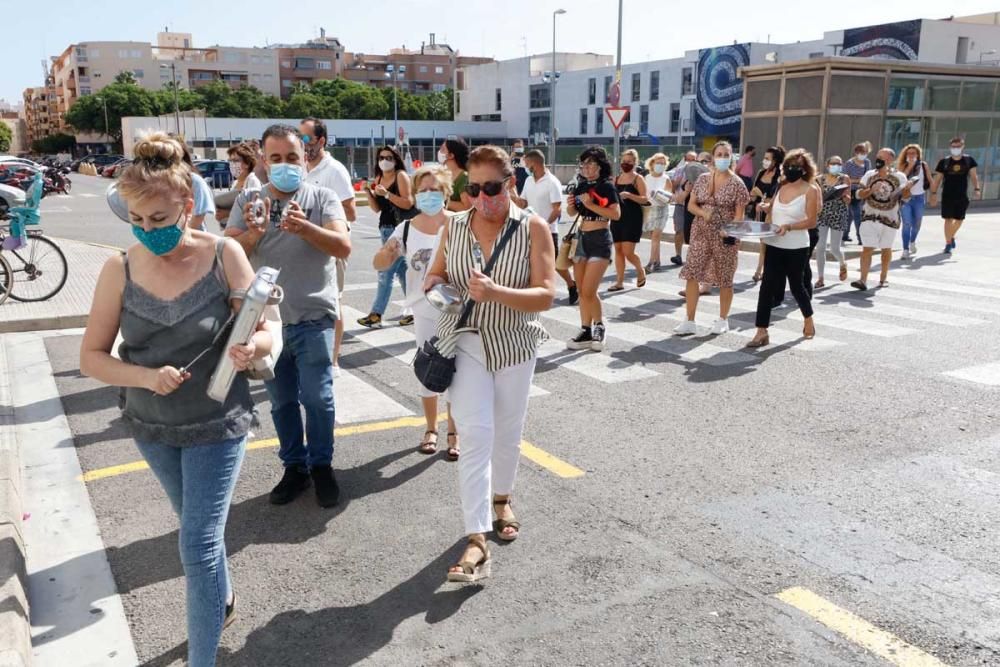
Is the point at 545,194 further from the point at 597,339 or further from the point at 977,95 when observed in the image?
the point at 977,95

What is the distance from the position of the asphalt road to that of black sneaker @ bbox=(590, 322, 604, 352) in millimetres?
522

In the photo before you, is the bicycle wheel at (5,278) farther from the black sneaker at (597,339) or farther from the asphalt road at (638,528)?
the black sneaker at (597,339)

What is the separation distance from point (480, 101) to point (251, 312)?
3994 inches

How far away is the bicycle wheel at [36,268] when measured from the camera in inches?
380

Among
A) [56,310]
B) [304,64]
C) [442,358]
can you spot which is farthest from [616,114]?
[304,64]

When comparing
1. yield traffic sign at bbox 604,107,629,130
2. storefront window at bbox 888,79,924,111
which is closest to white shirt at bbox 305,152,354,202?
yield traffic sign at bbox 604,107,629,130

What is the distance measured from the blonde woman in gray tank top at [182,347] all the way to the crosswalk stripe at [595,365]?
4.56m

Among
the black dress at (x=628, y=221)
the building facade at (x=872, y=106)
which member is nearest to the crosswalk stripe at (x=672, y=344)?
the black dress at (x=628, y=221)

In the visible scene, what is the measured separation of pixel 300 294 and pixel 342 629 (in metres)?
1.72

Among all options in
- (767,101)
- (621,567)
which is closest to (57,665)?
(621,567)

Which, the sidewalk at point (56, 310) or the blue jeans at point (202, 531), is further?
the sidewalk at point (56, 310)

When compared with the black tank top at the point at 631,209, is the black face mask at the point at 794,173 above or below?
above

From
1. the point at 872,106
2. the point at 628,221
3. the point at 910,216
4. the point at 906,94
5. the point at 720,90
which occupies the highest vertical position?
the point at 720,90

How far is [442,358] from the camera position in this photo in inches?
147
